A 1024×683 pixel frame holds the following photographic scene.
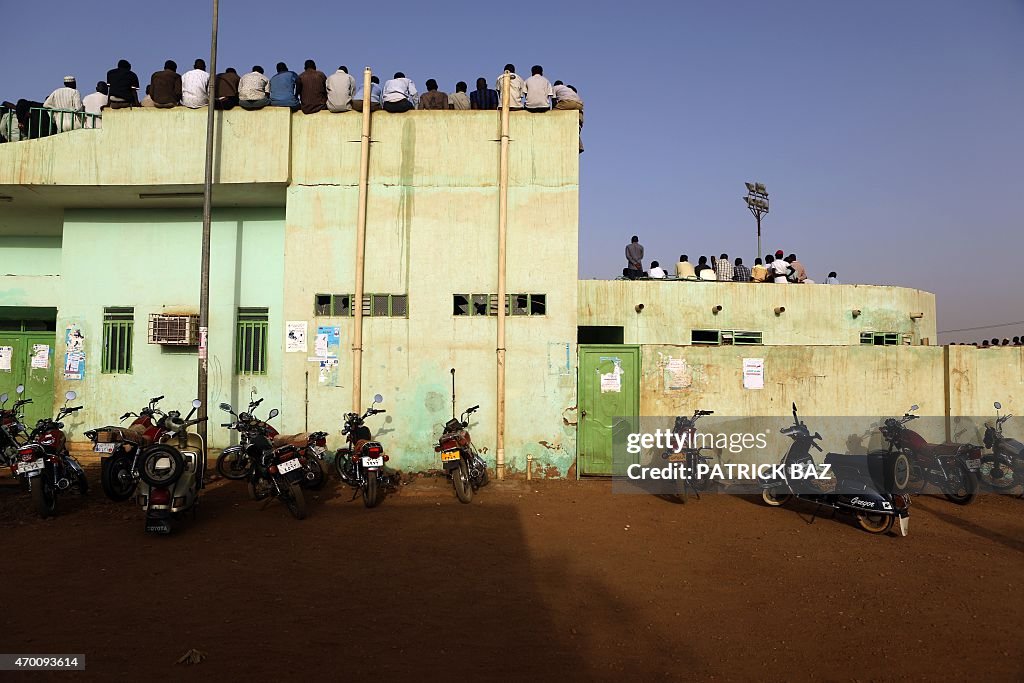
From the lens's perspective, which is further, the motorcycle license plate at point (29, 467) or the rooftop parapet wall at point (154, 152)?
the rooftop parapet wall at point (154, 152)

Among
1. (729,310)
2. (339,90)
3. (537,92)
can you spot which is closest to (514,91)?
(537,92)

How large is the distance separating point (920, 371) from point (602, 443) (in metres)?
5.65

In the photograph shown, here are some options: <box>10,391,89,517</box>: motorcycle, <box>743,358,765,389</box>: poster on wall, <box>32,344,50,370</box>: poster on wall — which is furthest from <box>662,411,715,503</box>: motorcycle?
<box>32,344,50,370</box>: poster on wall

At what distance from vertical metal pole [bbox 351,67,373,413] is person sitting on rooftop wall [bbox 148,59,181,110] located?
3223 mm

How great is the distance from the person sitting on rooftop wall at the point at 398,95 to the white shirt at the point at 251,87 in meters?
2.00

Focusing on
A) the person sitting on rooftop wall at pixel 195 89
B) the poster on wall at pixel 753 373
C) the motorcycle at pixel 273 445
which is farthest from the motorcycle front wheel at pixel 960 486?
the person sitting on rooftop wall at pixel 195 89

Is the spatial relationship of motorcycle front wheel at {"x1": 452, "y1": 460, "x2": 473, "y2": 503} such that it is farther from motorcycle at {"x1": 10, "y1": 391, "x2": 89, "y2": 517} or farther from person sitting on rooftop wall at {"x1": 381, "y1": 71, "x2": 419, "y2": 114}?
person sitting on rooftop wall at {"x1": 381, "y1": 71, "x2": 419, "y2": 114}

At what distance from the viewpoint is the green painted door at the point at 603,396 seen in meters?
10.1

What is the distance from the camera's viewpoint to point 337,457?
9.18 metres

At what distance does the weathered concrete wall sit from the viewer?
1441 centimetres

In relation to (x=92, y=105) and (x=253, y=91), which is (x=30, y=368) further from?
(x=253, y=91)

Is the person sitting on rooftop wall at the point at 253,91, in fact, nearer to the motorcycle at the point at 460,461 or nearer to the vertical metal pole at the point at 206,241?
the vertical metal pole at the point at 206,241

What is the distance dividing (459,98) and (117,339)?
741cm

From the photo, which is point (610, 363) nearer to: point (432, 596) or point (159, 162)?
point (432, 596)
